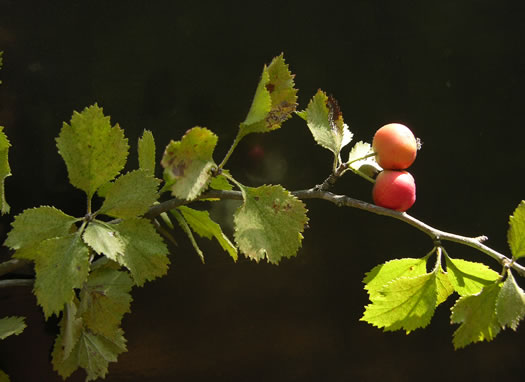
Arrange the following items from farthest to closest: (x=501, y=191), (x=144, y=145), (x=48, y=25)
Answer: (x=501, y=191), (x=48, y=25), (x=144, y=145)

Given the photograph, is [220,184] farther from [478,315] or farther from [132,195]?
[478,315]

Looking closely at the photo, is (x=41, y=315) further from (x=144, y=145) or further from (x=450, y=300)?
(x=450, y=300)

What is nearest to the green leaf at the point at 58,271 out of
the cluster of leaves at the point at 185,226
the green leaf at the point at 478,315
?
the cluster of leaves at the point at 185,226

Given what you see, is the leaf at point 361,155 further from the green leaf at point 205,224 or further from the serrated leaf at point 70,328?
the serrated leaf at point 70,328

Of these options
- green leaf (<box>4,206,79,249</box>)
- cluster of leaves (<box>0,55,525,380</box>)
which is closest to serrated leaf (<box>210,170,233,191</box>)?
cluster of leaves (<box>0,55,525,380</box>)

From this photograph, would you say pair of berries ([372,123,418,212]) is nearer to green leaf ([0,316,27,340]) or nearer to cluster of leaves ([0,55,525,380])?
cluster of leaves ([0,55,525,380])

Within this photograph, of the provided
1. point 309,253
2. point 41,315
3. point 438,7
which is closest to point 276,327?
point 309,253

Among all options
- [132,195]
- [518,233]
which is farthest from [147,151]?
[518,233]
